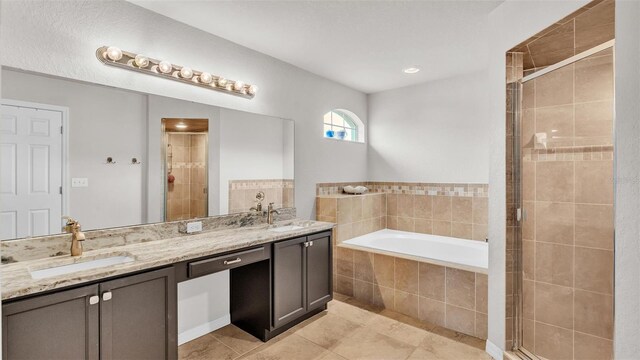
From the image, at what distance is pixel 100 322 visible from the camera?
155cm

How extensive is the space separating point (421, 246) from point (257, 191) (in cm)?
Answer: 213

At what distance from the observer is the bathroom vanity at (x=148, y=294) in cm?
138

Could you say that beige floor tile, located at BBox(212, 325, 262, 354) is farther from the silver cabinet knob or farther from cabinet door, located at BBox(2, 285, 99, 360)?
cabinet door, located at BBox(2, 285, 99, 360)

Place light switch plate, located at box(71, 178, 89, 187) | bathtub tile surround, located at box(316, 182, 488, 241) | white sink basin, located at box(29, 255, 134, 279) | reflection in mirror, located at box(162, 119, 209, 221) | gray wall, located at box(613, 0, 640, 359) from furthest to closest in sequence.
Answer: bathtub tile surround, located at box(316, 182, 488, 241) → reflection in mirror, located at box(162, 119, 209, 221) → light switch plate, located at box(71, 178, 89, 187) → white sink basin, located at box(29, 255, 134, 279) → gray wall, located at box(613, 0, 640, 359)

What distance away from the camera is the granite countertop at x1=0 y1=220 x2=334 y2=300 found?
4.57ft

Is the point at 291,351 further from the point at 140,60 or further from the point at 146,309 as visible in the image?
the point at 140,60

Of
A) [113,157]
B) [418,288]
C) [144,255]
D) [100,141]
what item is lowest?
[418,288]

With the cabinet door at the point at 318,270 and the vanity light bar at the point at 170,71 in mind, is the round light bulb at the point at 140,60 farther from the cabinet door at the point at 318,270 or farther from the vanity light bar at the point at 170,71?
the cabinet door at the point at 318,270

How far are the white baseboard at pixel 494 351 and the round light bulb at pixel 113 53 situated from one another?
3332 mm

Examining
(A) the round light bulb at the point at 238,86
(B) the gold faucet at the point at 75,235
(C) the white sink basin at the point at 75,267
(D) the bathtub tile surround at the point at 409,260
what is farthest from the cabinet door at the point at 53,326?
(D) the bathtub tile surround at the point at 409,260

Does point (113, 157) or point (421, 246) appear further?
point (421, 246)

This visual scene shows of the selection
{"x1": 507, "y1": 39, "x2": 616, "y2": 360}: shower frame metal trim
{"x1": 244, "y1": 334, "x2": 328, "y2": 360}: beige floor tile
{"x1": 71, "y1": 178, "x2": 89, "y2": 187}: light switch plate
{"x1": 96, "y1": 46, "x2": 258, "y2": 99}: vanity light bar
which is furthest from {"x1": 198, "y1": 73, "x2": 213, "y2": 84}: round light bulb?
{"x1": 507, "y1": 39, "x2": 616, "y2": 360}: shower frame metal trim

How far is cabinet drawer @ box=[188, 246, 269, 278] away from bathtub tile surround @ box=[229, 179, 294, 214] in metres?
0.61

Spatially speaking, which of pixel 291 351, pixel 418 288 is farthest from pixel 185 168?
pixel 418 288
